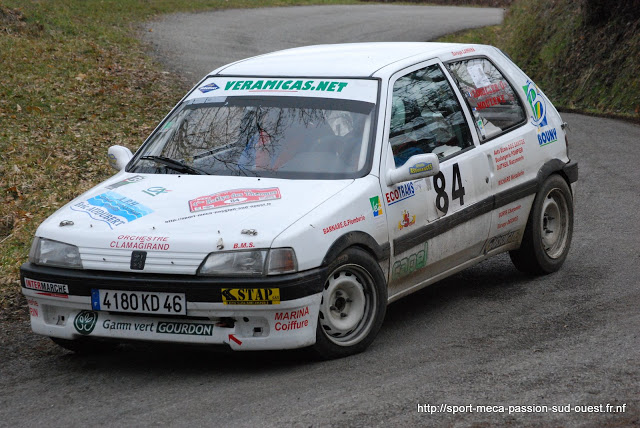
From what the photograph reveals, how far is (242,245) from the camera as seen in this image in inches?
211

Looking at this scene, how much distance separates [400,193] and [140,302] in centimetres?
176

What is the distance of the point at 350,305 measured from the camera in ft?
19.3

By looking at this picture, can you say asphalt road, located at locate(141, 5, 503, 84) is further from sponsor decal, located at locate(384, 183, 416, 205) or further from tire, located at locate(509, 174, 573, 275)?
sponsor decal, located at locate(384, 183, 416, 205)

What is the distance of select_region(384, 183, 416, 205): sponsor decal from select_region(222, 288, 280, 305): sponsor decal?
3.70 ft

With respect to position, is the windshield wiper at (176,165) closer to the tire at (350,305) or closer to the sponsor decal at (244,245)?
the sponsor decal at (244,245)

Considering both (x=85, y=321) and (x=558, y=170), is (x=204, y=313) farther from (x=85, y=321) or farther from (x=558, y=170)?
(x=558, y=170)

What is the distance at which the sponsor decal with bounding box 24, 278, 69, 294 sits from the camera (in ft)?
18.4

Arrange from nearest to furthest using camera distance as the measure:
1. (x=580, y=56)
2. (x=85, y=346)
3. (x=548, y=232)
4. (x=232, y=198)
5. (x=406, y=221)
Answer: (x=232, y=198), (x=85, y=346), (x=406, y=221), (x=548, y=232), (x=580, y=56)

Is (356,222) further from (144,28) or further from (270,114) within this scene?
(144,28)

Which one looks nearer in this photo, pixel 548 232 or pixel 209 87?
pixel 209 87

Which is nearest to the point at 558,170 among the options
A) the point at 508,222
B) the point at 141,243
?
the point at 508,222

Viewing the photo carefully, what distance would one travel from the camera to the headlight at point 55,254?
5.64 m

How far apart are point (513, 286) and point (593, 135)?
7035mm

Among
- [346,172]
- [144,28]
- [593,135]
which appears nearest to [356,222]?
[346,172]
